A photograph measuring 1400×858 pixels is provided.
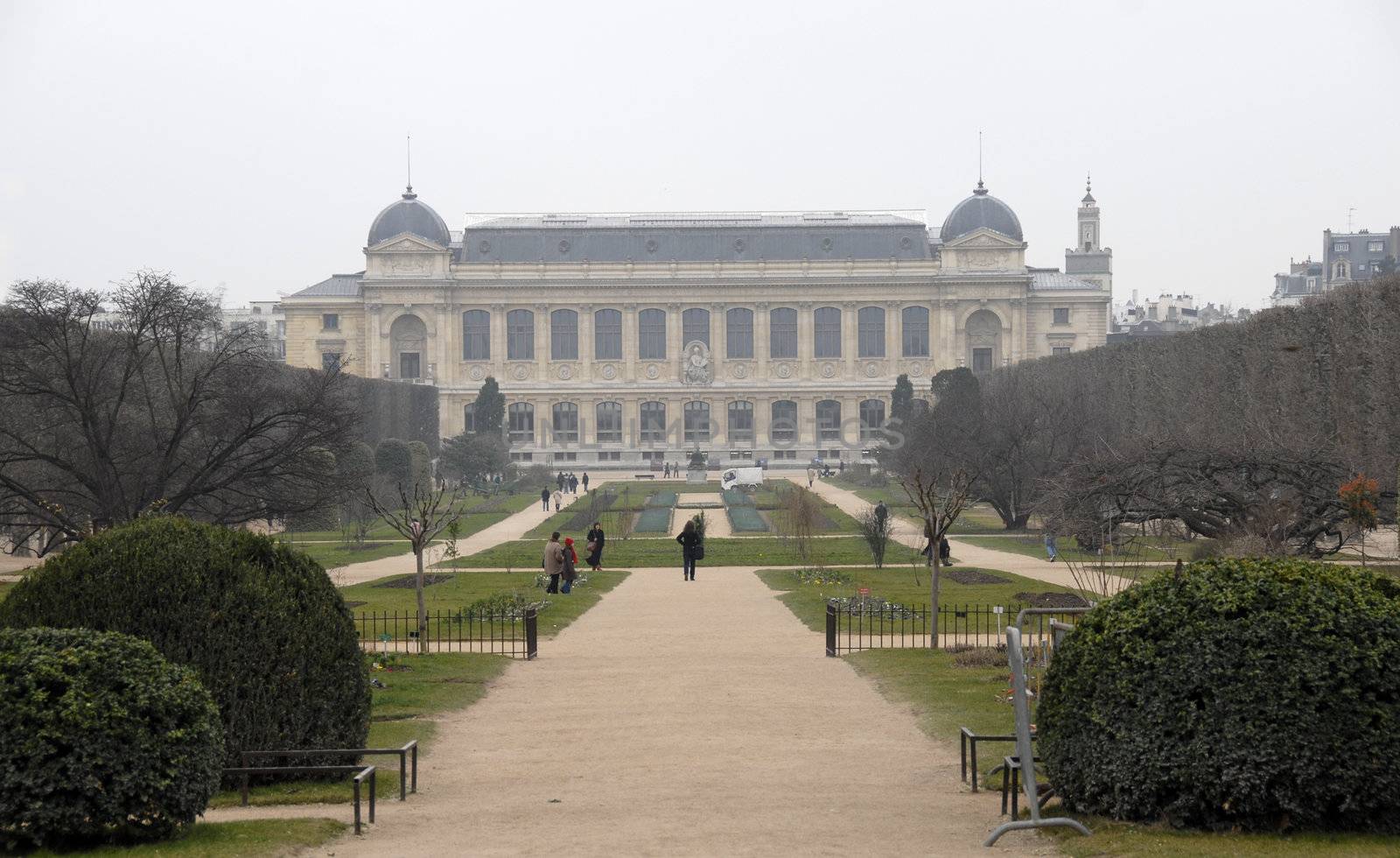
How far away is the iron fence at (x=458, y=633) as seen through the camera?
69.0 ft

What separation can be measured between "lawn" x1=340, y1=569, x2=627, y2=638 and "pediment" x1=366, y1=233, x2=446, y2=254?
76.8 m

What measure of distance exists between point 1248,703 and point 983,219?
104 meters

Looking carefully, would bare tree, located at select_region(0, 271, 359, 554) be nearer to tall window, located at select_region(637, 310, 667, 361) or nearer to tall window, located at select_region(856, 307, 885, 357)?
tall window, located at select_region(637, 310, 667, 361)

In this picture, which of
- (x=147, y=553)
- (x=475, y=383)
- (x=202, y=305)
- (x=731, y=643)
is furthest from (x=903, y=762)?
(x=475, y=383)

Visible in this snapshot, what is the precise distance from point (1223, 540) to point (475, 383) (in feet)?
280

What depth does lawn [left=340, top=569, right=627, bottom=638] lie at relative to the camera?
26.4 meters

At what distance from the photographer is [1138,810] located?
963 centimetres

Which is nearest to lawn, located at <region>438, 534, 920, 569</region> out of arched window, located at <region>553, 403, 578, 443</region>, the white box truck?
the white box truck

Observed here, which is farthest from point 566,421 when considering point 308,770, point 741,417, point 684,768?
point 308,770

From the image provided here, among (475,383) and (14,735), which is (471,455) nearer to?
(475,383)

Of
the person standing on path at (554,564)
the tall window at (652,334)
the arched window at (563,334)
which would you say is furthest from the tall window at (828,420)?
the person standing on path at (554,564)

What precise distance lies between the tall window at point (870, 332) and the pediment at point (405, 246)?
26248 millimetres

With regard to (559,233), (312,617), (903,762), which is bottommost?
(903,762)

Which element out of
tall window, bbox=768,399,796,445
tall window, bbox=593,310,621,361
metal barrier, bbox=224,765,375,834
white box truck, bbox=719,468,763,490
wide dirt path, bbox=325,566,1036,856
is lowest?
wide dirt path, bbox=325,566,1036,856
